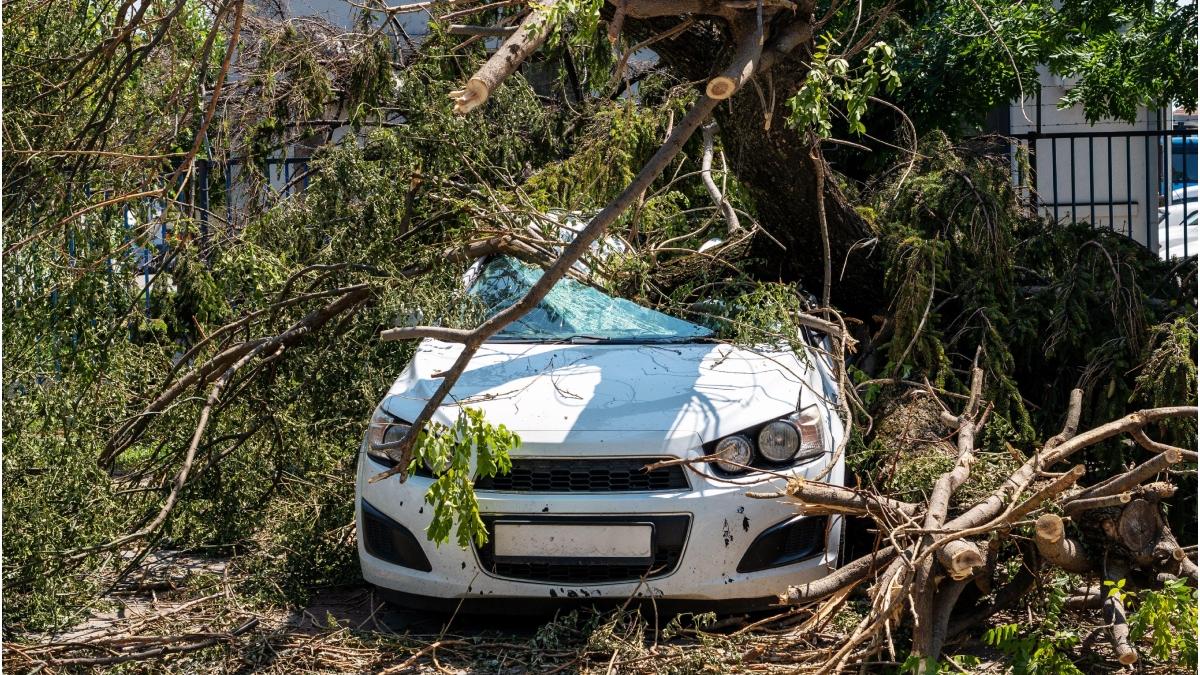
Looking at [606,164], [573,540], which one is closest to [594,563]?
[573,540]

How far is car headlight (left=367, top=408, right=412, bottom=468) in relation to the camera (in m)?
4.70

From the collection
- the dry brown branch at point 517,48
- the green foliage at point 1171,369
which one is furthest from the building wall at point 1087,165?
the dry brown branch at point 517,48

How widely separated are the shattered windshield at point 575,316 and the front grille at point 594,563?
108 cm

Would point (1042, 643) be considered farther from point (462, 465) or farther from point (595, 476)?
point (462, 465)

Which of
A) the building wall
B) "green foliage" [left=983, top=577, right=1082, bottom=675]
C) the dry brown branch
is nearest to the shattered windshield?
the dry brown branch

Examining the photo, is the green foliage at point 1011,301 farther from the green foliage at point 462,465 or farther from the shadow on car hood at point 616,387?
the green foliage at point 462,465

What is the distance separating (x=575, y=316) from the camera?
17.7 ft

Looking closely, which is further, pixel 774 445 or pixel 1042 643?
pixel 774 445

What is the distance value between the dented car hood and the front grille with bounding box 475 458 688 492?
6cm

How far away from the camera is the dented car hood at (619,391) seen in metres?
4.44

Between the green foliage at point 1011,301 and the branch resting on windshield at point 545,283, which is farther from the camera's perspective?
the green foliage at point 1011,301

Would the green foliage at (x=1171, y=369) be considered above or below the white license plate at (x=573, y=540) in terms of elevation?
above

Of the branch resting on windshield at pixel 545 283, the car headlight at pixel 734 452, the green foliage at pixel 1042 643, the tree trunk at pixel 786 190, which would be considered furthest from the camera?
the tree trunk at pixel 786 190

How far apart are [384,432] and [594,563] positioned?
100 cm
